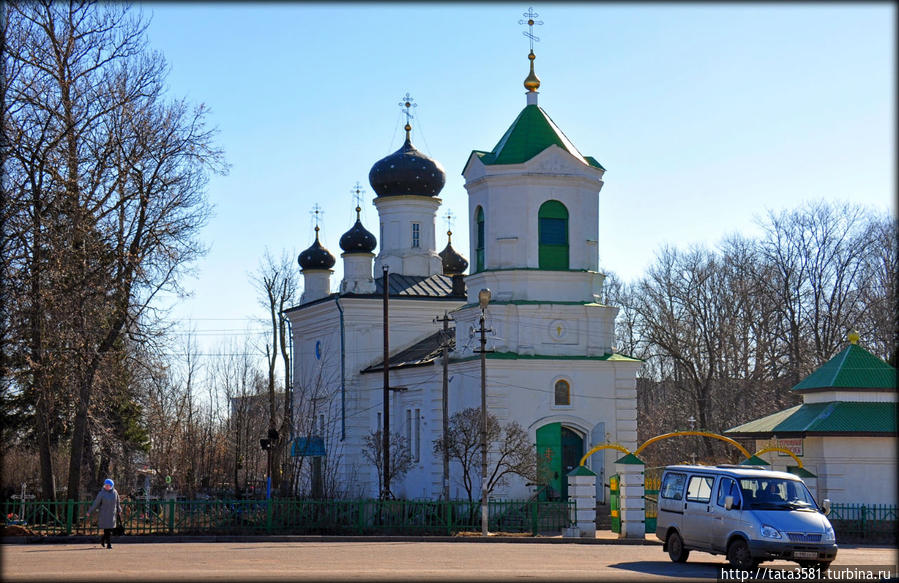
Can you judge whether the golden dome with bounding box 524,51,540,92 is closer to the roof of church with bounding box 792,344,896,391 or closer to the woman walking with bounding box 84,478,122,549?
the roof of church with bounding box 792,344,896,391

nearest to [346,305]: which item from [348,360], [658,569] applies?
[348,360]

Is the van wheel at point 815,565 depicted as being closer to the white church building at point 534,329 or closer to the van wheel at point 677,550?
the van wheel at point 677,550

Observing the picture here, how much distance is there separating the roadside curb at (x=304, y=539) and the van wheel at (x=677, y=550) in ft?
19.1

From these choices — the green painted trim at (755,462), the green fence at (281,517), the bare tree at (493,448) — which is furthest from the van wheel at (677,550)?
the bare tree at (493,448)

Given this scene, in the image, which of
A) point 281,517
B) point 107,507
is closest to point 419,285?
point 281,517

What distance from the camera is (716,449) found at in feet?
181

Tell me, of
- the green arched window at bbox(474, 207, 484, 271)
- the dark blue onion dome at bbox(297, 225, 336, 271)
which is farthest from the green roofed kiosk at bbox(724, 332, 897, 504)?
the dark blue onion dome at bbox(297, 225, 336, 271)

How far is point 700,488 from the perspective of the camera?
21234 millimetres

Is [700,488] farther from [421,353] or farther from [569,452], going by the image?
[421,353]

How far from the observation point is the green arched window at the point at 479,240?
131 ft

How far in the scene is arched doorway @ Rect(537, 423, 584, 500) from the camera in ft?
121

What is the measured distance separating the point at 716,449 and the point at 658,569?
35.7m

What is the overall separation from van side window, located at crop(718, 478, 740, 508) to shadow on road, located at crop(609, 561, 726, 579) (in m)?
1.17

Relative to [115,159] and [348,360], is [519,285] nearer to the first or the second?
[348,360]
